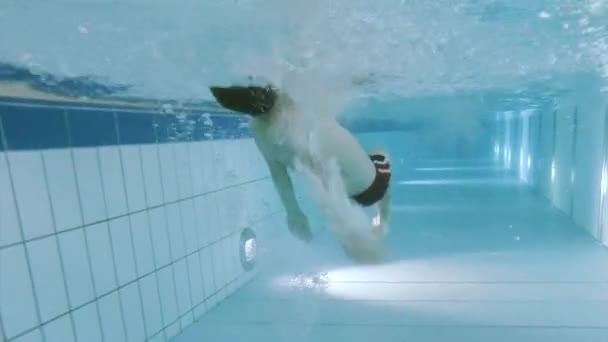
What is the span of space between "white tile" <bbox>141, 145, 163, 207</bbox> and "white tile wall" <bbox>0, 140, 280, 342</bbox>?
0.01 metres

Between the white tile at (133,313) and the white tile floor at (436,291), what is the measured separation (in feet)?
2.43

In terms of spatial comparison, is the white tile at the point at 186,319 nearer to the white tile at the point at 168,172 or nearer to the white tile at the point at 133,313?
the white tile at the point at 133,313

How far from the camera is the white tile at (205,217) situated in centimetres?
706

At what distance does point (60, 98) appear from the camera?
4789 millimetres

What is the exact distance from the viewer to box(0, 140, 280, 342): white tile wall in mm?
4133

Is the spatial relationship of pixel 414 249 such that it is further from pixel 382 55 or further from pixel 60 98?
pixel 60 98

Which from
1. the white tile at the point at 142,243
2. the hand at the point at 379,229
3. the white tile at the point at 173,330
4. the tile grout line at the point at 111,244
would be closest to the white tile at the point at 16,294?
the tile grout line at the point at 111,244

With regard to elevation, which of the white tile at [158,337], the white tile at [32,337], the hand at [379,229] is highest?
the hand at [379,229]

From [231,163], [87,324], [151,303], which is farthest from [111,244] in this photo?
[231,163]

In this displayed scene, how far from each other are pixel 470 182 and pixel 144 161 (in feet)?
62.1

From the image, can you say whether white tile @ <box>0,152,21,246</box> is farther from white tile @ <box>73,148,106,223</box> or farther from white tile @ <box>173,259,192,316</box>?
white tile @ <box>173,259,192,316</box>

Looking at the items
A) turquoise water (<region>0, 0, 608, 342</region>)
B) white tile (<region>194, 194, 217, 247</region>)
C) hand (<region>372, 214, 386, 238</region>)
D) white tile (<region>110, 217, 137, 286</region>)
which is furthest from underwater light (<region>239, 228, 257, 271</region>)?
hand (<region>372, 214, 386, 238</region>)

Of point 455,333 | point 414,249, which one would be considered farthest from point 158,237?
point 414,249

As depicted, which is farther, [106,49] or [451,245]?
[451,245]
